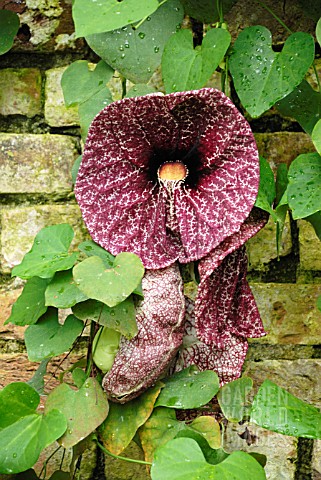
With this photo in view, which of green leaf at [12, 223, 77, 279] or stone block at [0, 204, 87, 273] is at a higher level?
green leaf at [12, 223, 77, 279]

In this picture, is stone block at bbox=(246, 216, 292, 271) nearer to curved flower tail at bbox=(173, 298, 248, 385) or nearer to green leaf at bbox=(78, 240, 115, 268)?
curved flower tail at bbox=(173, 298, 248, 385)

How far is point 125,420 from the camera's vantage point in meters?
0.99

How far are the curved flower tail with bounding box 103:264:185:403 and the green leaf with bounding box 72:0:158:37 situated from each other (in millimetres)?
331

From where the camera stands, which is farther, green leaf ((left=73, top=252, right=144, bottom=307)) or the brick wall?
the brick wall

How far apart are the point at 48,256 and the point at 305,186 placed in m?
0.36

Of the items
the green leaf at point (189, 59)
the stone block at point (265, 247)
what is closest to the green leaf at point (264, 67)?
the green leaf at point (189, 59)

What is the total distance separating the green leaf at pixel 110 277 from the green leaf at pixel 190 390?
7.7 inches

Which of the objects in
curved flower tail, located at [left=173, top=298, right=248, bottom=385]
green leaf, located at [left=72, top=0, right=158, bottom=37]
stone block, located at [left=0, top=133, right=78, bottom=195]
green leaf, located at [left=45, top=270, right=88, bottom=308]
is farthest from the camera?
stone block, located at [left=0, top=133, right=78, bottom=195]

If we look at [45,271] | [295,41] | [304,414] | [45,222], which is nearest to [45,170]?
[45,222]

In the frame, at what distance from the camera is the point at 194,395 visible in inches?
37.9

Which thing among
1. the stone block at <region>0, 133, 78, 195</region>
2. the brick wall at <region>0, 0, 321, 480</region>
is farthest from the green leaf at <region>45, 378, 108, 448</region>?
the stone block at <region>0, 133, 78, 195</region>

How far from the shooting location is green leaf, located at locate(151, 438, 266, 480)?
32.1 inches

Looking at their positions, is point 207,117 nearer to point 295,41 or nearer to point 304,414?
point 295,41

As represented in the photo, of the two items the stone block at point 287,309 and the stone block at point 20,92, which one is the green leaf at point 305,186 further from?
the stone block at point 20,92
